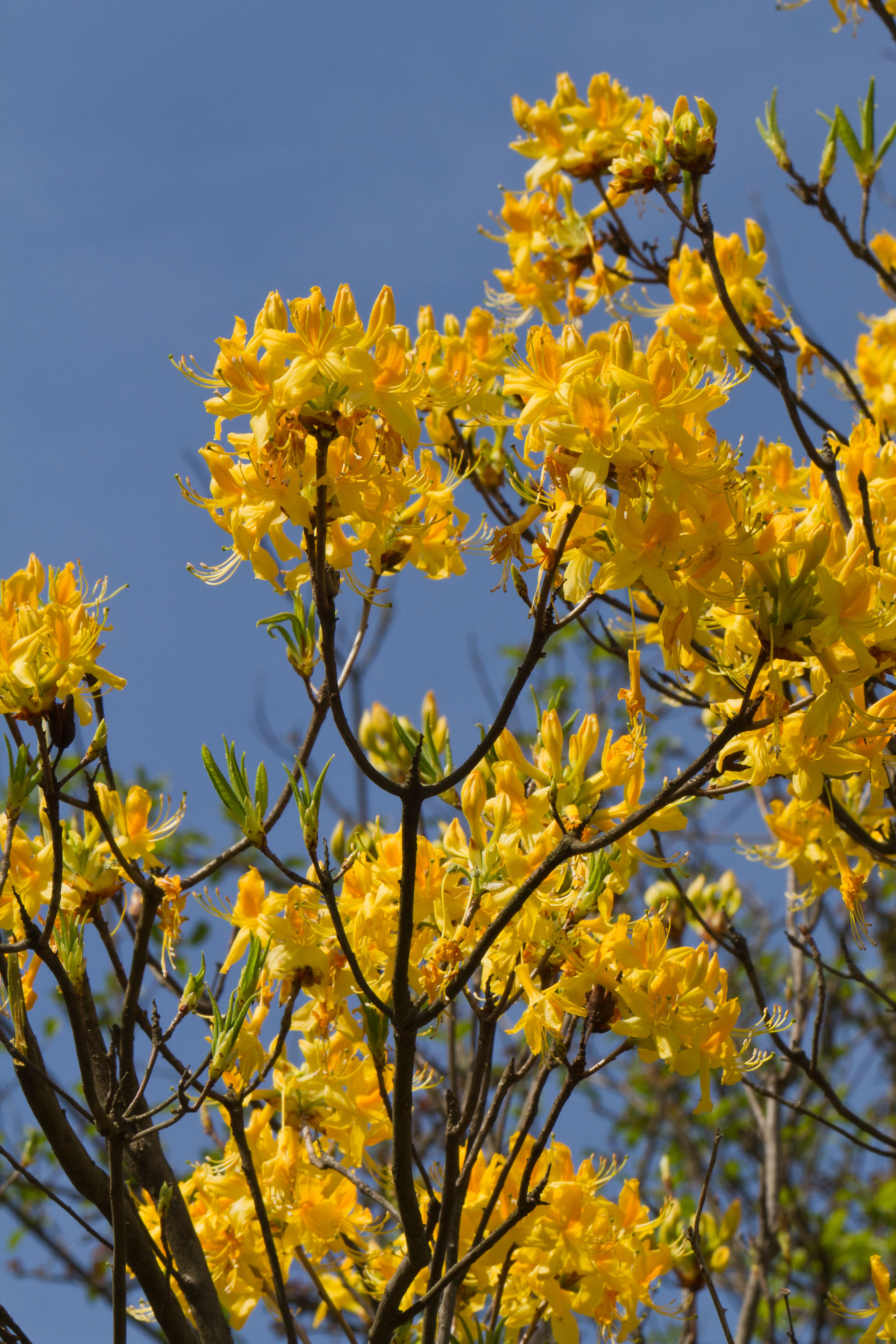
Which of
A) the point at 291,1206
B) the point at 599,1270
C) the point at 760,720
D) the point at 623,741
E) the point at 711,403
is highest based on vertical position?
the point at 711,403

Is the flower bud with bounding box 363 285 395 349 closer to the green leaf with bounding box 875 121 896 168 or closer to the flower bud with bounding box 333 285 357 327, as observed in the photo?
the flower bud with bounding box 333 285 357 327

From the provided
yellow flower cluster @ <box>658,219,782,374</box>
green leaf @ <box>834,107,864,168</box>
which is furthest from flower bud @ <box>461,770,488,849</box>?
green leaf @ <box>834,107,864,168</box>

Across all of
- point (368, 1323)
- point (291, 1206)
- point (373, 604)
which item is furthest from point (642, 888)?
point (373, 604)

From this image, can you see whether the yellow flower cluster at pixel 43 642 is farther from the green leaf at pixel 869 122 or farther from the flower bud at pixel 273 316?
the green leaf at pixel 869 122

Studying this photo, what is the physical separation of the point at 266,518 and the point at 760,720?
0.88 meters

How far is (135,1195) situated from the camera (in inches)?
117

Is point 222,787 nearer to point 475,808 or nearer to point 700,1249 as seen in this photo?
point 475,808

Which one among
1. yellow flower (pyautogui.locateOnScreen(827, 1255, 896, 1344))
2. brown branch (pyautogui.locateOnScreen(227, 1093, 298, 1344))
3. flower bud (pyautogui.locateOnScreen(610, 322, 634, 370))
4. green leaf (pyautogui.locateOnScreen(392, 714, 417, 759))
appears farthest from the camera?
yellow flower (pyautogui.locateOnScreen(827, 1255, 896, 1344))

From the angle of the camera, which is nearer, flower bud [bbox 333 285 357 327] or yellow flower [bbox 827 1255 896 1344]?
flower bud [bbox 333 285 357 327]

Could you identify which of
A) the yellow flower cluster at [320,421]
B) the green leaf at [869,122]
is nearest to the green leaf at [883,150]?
the green leaf at [869,122]

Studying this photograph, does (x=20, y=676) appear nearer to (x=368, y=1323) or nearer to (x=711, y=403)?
(x=711, y=403)

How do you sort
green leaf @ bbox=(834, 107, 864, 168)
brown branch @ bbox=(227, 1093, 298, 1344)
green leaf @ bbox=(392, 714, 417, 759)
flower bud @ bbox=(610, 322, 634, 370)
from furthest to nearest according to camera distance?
green leaf @ bbox=(834, 107, 864, 168) → brown branch @ bbox=(227, 1093, 298, 1344) → green leaf @ bbox=(392, 714, 417, 759) → flower bud @ bbox=(610, 322, 634, 370)

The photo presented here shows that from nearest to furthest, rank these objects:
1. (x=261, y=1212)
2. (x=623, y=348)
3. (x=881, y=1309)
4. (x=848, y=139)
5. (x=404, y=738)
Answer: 1. (x=623, y=348)
2. (x=404, y=738)
3. (x=261, y=1212)
4. (x=881, y=1309)
5. (x=848, y=139)

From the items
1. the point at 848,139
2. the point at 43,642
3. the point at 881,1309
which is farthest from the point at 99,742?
the point at 848,139
